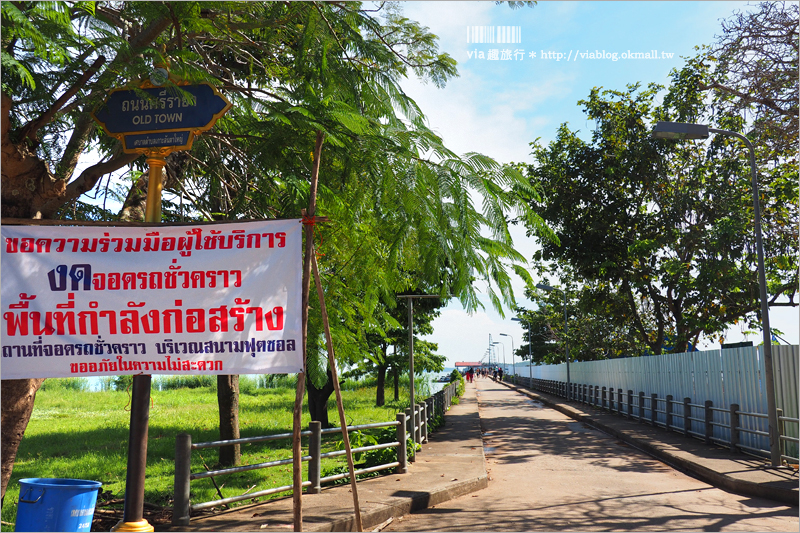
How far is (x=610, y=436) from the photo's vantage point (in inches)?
730

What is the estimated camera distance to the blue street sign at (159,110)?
5.66 m

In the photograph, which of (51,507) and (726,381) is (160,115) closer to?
(51,507)

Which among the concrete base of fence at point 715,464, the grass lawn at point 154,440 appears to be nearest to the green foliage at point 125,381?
the grass lawn at point 154,440

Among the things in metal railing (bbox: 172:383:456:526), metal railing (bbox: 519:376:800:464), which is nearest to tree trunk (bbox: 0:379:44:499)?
metal railing (bbox: 172:383:456:526)

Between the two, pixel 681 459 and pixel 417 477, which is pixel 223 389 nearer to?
pixel 417 477

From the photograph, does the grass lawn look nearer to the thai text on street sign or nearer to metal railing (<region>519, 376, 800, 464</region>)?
the thai text on street sign

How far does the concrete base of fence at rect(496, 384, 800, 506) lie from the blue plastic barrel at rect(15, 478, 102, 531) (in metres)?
8.88

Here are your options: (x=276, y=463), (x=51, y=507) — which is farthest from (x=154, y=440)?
(x=51, y=507)

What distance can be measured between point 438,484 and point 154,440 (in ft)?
46.8

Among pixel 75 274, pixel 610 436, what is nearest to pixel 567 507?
pixel 75 274

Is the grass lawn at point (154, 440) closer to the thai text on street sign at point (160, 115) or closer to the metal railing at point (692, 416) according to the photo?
the thai text on street sign at point (160, 115)

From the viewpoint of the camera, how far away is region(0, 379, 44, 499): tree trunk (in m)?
6.39

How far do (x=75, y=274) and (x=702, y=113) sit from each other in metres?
21.2

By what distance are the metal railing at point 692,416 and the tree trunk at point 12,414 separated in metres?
11.0
